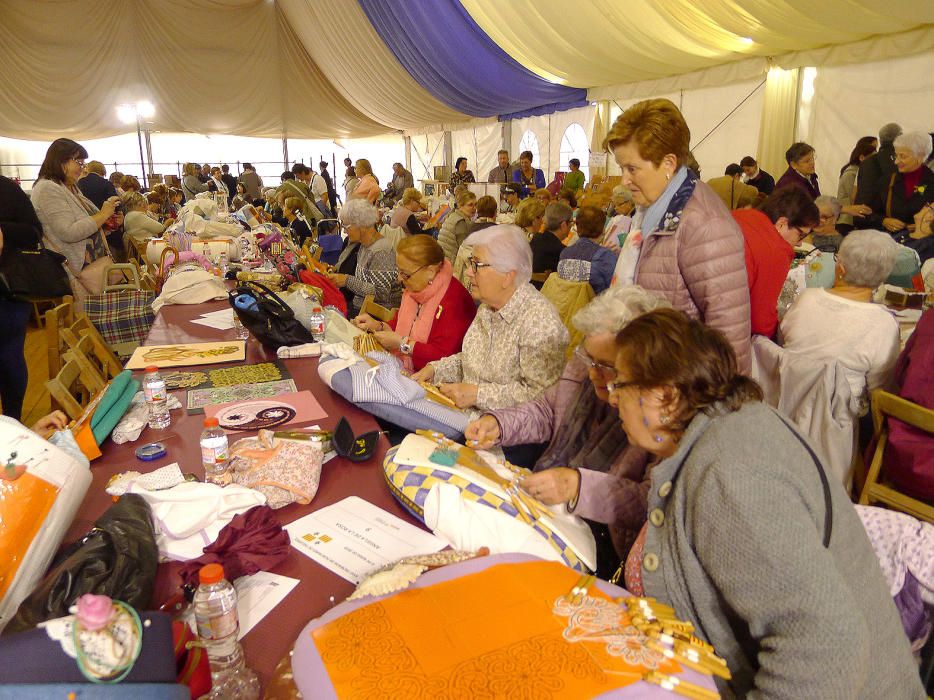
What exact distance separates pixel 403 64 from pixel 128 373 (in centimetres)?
1434

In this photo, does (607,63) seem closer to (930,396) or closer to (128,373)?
(930,396)

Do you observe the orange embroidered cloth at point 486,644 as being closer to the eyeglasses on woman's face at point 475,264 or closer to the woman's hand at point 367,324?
the eyeglasses on woman's face at point 475,264

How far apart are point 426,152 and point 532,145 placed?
23.7ft

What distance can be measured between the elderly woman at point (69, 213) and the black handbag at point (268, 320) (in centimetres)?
238

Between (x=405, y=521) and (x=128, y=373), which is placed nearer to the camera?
(x=405, y=521)

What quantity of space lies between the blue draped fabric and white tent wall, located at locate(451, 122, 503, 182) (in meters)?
1.06

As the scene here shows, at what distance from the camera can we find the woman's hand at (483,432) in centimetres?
207

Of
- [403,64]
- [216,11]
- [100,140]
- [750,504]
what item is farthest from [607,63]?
[100,140]

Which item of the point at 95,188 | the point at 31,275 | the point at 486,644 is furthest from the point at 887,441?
the point at 95,188

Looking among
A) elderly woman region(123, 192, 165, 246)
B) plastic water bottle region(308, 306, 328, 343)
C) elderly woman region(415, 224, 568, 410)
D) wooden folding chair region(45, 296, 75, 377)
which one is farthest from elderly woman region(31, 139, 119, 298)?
elderly woman region(415, 224, 568, 410)

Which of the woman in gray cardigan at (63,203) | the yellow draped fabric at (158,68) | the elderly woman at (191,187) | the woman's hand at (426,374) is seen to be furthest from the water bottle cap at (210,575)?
the yellow draped fabric at (158,68)

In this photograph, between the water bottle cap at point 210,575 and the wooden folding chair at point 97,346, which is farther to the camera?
the wooden folding chair at point 97,346

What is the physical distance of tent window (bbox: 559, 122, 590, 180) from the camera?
42.2 feet

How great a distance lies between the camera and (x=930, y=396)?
2.29m
